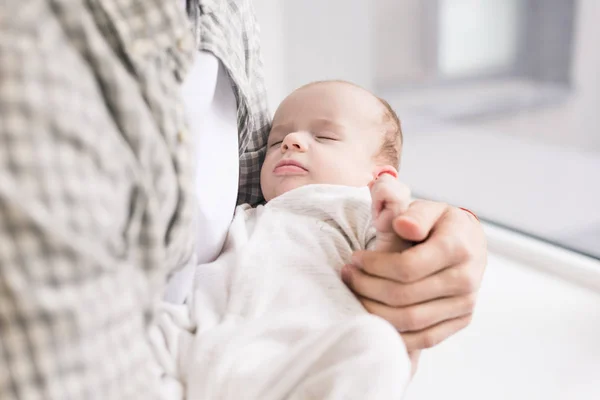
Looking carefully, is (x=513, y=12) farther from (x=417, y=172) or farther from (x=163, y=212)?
(x=163, y=212)

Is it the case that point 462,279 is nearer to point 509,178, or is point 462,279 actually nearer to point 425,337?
point 425,337

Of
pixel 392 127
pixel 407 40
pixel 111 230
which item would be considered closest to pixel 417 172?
pixel 407 40

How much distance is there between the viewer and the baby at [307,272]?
2.01ft

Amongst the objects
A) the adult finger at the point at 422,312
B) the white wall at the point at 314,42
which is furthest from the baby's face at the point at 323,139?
the white wall at the point at 314,42

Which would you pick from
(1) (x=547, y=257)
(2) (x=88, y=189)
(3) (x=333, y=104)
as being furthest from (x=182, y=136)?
(1) (x=547, y=257)

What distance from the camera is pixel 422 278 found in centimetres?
72

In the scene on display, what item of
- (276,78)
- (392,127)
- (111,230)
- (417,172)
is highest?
(111,230)

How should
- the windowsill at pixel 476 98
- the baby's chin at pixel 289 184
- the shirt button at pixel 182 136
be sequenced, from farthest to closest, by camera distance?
the windowsill at pixel 476 98 → the baby's chin at pixel 289 184 → the shirt button at pixel 182 136

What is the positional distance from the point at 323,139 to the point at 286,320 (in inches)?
14.1

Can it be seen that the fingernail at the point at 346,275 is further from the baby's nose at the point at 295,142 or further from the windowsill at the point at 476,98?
the windowsill at the point at 476,98

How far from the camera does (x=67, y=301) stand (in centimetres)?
48

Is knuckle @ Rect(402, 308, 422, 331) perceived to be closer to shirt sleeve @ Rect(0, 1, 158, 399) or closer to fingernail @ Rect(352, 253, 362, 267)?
fingernail @ Rect(352, 253, 362, 267)

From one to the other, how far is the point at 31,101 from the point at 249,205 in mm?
533

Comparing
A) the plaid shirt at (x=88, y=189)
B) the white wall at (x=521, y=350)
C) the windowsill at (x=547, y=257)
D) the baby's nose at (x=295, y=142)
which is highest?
the plaid shirt at (x=88, y=189)
